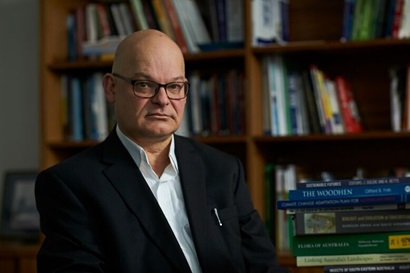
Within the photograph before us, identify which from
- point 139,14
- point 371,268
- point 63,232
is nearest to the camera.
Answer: point 371,268

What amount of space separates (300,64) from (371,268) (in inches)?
73.6

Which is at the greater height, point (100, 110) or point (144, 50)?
point (144, 50)

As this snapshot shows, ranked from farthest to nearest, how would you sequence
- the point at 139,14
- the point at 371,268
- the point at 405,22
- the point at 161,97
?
the point at 139,14 → the point at 405,22 → the point at 161,97 → the point at 371,268

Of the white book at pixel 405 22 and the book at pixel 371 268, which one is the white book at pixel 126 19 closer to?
the white book at pixel 405 22

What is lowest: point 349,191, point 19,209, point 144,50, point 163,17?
point 19,209

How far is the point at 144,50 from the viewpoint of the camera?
6.54ft

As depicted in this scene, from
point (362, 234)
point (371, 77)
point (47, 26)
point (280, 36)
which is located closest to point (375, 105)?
point (371, 77)

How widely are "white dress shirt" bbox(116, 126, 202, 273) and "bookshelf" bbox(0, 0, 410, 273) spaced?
1.14 metres

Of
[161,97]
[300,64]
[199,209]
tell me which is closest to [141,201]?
[199,209]

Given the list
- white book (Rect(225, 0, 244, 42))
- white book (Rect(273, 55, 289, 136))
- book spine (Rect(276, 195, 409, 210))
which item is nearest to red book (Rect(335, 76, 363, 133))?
white book (Rect(273, 55, 289, 136))

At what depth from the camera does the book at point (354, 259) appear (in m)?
1.58

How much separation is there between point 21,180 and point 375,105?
1.73 meters

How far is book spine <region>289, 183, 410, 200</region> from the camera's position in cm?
157

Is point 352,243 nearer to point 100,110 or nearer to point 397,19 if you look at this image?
point 397,19
